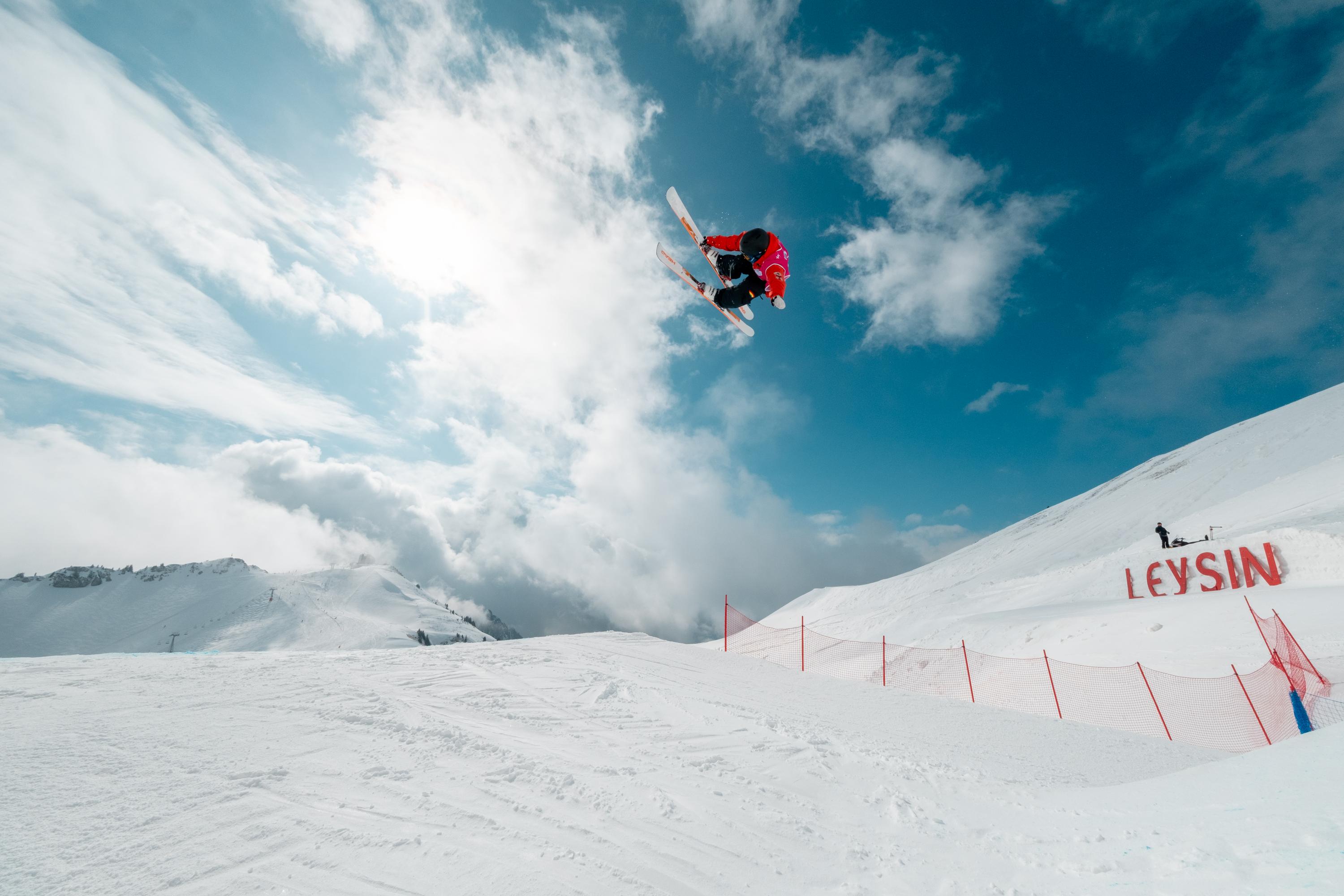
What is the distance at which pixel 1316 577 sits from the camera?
17719mm

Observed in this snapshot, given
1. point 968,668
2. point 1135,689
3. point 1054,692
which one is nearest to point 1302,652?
point 1135,689

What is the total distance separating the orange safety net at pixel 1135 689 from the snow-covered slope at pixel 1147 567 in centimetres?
120

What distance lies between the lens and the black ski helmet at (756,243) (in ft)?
33.1

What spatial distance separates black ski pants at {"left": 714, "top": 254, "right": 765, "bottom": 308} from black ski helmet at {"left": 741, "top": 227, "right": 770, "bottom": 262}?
39 cm

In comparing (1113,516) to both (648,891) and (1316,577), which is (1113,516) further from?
(648,891)

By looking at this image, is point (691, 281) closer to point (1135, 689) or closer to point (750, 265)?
point (750, 265)

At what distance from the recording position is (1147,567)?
76.0ft

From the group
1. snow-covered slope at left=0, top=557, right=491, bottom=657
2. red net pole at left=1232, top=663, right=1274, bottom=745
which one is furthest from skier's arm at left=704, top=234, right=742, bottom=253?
snow-covered slope at left=0, top=557, right=491, bottom=657

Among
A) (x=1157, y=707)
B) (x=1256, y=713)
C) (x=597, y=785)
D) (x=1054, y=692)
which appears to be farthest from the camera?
(x=1054, y=692)

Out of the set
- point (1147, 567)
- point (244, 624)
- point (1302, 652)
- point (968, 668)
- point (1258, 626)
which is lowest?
point (968, 668)

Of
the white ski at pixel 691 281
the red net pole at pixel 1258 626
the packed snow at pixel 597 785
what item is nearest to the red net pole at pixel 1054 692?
the packed snow at pixel 597 785

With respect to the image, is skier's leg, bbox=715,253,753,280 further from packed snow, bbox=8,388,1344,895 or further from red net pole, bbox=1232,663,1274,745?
red net pole, bbox=1232,663,1274,745

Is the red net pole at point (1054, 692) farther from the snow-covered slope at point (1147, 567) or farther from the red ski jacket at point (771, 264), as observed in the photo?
the red ski jacket at point (771, 264)

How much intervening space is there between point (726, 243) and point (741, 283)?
2.79 ft
